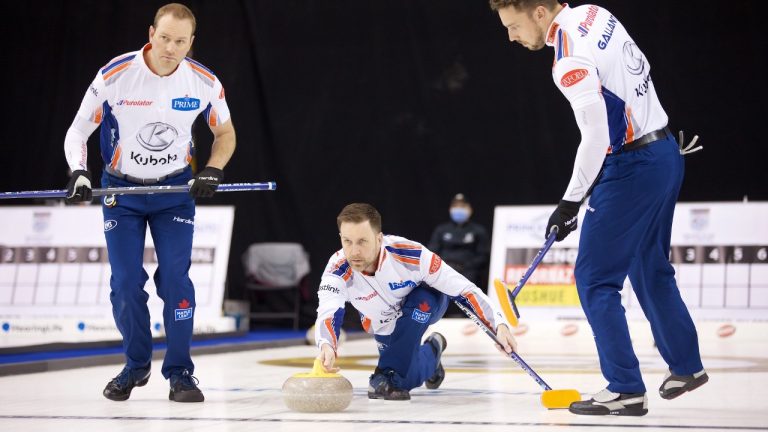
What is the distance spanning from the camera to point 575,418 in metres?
3.36

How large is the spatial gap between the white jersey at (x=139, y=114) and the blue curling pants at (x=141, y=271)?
0.14m

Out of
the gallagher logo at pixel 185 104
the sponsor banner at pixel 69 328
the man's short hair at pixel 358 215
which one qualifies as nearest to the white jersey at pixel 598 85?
the man's short hair at pixel 358 215

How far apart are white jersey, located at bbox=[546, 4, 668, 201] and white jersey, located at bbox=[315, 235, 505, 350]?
0.82 metres

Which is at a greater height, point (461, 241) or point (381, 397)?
point (461, 241)

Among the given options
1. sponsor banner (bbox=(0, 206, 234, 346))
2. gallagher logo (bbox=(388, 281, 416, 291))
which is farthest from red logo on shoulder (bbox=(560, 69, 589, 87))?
sponsor banner (bbox=(0, 206, 234, 346))

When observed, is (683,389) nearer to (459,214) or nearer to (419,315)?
(419,315)

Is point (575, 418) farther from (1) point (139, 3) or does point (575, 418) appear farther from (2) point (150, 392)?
(1) point (139, 3)

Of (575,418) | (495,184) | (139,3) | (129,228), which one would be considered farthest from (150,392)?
(139,3)

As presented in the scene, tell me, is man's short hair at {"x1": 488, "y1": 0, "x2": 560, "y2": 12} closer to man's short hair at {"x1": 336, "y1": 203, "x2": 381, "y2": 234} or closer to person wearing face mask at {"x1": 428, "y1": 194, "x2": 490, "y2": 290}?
man's short hair at {"x1": 336, "y1": 203, "x2": 381, "y2": 234}

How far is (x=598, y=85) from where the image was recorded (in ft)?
10.9

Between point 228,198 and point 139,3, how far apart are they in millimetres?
2283

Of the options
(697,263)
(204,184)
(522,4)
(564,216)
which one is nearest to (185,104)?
(204,184)

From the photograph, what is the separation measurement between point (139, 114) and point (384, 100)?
665 centimetres

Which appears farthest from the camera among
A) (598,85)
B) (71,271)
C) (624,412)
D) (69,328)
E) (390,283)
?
(71,271)
